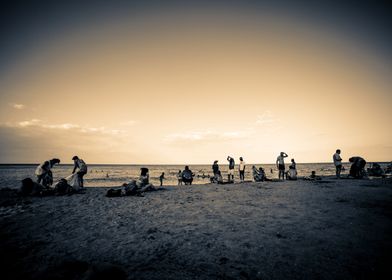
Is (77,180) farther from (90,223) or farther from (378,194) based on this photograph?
(378,194)

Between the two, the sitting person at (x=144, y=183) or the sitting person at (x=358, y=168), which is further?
the sitting person at (x=358, y=168)

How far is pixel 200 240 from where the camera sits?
18.4ft

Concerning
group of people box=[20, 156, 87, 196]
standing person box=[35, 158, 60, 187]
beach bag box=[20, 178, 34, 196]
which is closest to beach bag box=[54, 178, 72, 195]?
group of people box=[20, 156, 87, 196]

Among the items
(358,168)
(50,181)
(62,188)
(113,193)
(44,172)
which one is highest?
(358,168)

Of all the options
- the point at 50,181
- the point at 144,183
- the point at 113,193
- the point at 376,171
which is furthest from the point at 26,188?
the point at 376,171

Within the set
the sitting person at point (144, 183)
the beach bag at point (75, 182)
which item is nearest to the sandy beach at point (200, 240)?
the beach bag at point (75, 182)

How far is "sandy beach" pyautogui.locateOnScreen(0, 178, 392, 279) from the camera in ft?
13.3

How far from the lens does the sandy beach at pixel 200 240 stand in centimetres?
405

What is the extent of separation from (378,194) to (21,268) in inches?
579

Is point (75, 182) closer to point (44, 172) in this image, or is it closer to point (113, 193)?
point (44, 172)

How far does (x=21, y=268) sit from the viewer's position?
4223 mm

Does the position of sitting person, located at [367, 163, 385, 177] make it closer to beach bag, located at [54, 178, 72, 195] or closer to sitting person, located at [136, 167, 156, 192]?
sitting person, located at [136, 167, 156, 192]

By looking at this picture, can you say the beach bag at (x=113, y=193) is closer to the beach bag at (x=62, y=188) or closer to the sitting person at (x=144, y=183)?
the sitting person at (x=144, y=183)

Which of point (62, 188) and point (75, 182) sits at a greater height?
point (75, 182)
